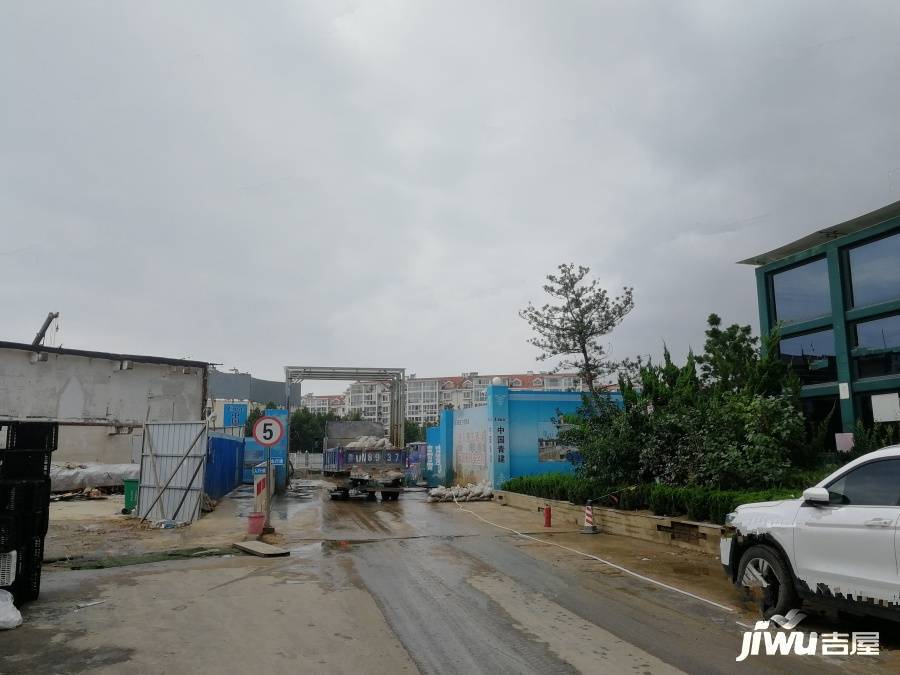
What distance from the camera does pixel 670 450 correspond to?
15.6 metres

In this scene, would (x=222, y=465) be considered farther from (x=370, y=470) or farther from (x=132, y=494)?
(x=132, y=494)

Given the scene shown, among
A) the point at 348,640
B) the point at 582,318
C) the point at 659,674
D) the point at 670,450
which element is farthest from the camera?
the point at 582,318

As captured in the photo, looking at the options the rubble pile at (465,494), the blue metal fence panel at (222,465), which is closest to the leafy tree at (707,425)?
the rubble pile at (465,494)

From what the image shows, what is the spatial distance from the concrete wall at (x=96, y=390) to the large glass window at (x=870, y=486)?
Answer: 15915 millimetres

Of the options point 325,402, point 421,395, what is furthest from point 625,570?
point 325,402

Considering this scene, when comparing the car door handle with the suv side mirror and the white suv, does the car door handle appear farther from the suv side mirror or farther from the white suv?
the suv side mirror

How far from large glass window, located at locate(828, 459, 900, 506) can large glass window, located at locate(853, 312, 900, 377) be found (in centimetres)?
1096

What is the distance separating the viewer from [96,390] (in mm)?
19000

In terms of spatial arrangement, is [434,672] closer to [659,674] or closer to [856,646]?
[659,674]

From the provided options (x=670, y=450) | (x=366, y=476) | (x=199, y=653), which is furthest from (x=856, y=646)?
(x=366, y=476)

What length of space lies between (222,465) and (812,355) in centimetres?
1955

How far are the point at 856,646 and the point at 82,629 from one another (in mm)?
7372

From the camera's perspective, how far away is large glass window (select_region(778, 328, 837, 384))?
17.4m

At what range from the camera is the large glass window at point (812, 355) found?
17.4 meters
